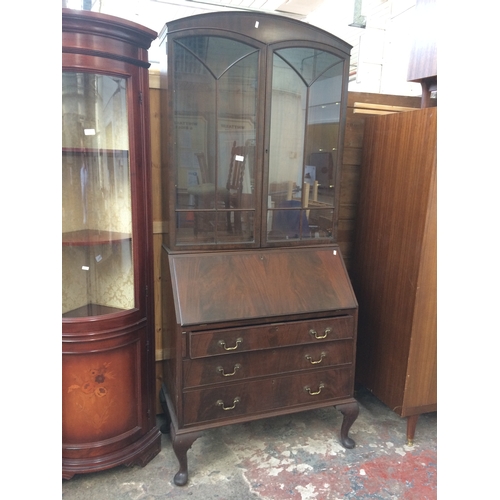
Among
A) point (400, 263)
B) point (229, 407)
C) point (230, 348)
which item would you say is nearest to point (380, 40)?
point (400, 263)

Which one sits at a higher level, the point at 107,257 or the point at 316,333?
the point at 107,257

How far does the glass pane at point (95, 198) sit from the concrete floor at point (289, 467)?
0.73 meters

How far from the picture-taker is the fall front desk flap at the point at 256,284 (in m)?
1.64

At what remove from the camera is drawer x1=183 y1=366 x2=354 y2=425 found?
1660 mm

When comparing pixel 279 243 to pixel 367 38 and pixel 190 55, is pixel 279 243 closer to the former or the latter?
pixel 190 55

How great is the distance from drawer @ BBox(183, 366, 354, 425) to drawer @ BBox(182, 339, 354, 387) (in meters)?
0.04

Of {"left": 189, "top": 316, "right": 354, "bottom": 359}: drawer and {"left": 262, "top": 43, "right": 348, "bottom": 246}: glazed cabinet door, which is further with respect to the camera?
{"left": 262, "top": 43, "right": 348, "bottom": 246}: glazed cabinet door

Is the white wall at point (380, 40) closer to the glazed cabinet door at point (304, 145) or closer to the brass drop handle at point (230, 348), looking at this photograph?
the glazed cabinet door at point (304, 145)

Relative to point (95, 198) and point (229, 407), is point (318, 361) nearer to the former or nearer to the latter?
point (229, 407)

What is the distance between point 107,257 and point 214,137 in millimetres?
699

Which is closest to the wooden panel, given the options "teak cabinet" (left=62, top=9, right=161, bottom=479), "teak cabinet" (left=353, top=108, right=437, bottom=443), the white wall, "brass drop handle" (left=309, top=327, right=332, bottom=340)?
"teak cabinet" (left=353, top=108, right=437, bottom=443)

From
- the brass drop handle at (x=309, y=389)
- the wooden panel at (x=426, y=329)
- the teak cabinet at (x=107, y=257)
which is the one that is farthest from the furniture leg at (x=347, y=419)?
the teak cabinet at (x=107, y=257)

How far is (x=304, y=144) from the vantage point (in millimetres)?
1908

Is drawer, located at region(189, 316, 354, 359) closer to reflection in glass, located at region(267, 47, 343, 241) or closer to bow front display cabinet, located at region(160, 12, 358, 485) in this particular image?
bow front display cabinet, located at region(160, 12, 358, 485)
